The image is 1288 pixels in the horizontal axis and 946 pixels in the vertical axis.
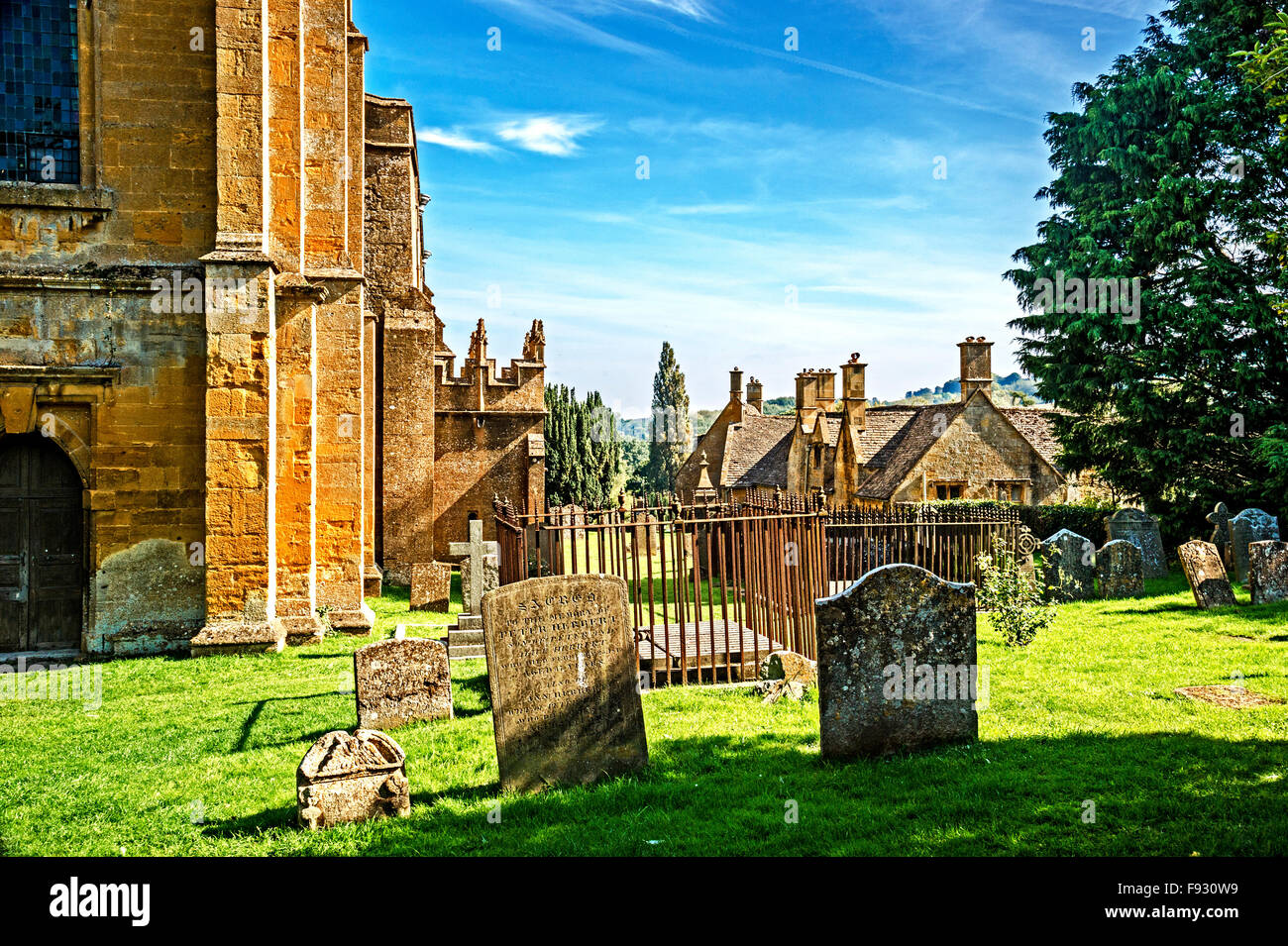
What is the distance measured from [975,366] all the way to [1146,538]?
12.6m

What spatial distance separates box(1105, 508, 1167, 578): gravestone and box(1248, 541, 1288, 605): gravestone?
397cm

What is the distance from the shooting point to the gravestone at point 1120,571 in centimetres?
1437

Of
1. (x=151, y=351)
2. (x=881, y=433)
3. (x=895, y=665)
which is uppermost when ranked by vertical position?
(x=881, y=433)

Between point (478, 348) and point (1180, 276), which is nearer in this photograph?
point (1180, 276)

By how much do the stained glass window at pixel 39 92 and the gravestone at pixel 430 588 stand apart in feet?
28.2

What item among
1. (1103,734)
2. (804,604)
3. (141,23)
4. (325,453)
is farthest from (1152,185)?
(141,23)

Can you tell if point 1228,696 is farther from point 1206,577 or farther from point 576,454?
point 576,454

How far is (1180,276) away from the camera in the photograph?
800 inches

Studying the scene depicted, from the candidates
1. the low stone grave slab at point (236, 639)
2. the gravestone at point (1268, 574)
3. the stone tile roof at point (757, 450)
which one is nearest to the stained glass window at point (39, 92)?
the low stone grave slab at point (236, 639)

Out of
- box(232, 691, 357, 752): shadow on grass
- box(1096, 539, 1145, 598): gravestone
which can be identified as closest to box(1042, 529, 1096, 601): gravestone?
box(1096, 539, 1145, 598): gravestone

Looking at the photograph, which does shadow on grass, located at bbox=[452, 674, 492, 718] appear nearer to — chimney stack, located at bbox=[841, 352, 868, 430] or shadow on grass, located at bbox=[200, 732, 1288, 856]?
shadow on grass, located at bbox=[200, 732, 1288, 856]

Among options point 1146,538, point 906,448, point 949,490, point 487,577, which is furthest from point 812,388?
point 487,577
